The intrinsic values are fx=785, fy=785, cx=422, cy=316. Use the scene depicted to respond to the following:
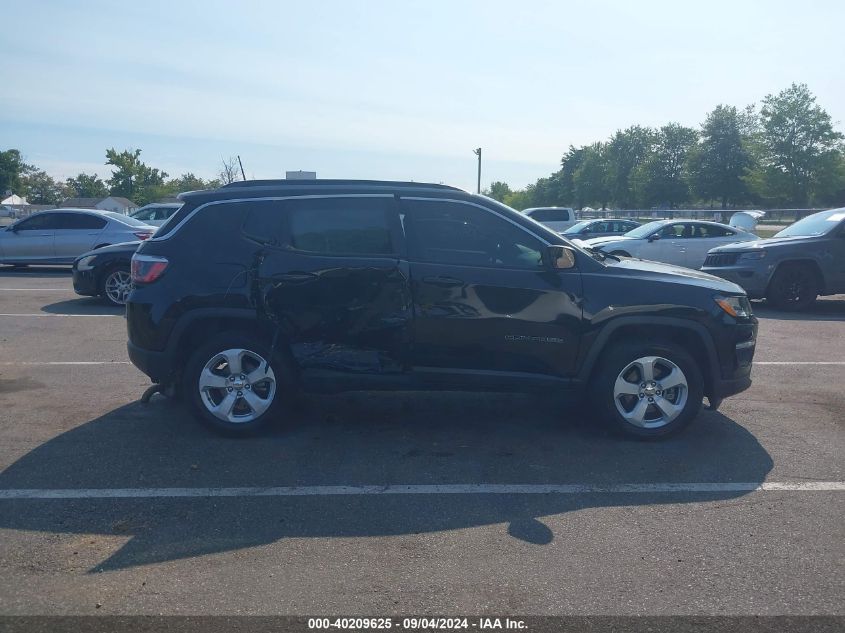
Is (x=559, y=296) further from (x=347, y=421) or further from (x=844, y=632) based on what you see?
(x=844, y=632)

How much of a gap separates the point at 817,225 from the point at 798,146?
1319 inches

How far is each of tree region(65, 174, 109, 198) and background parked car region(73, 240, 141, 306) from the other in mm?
61440

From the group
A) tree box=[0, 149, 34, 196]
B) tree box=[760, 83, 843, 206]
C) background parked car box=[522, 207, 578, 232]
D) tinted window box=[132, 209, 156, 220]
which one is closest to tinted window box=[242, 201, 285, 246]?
tinted window box=[132, 209, 156, 220]

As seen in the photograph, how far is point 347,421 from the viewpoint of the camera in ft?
21.5

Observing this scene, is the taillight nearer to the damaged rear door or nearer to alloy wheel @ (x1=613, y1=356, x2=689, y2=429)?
the damaged rear door

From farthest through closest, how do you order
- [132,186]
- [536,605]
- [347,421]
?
[132,186], [347,421], [536,605]

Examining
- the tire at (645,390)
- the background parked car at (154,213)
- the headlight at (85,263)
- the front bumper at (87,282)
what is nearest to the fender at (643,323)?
the tire at (645,390)

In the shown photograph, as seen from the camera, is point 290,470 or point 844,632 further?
point 290,470

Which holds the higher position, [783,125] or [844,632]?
[783,125]

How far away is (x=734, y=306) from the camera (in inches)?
243

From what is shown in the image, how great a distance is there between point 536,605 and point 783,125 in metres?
46.2

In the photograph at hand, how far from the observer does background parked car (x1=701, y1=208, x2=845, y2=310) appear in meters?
13.1

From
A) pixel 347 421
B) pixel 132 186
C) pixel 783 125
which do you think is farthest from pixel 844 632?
pixel 132 186

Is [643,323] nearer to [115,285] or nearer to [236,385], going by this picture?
[236,385]
